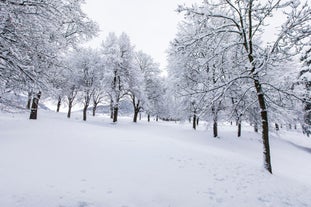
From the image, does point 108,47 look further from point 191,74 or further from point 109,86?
point 191,74

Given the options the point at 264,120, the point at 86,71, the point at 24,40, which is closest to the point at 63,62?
the point at 24,40

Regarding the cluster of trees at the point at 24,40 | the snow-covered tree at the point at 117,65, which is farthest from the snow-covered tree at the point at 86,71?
the cluster of trees at the point at 24,40

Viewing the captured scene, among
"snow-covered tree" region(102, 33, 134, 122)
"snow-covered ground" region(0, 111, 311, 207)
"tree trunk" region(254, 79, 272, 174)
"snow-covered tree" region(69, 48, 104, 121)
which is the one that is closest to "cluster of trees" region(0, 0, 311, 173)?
"tree trunk" region(254, 79, 272, 174)

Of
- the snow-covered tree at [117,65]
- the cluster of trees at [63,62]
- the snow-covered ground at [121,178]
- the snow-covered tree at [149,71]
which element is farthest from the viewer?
the snow-covered tree at [149,71]

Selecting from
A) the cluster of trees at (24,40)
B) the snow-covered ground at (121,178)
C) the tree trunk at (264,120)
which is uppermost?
the cluster of trees at (24,40)

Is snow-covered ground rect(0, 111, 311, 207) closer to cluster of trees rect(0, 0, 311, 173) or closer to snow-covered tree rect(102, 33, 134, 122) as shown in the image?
cluster of trees rect(0, 0, 311, 173)

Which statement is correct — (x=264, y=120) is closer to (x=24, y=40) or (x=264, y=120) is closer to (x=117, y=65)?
(x=24, y=40)

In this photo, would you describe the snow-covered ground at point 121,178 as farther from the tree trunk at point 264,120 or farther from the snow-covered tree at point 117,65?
the snow-covered tree at point 117,65

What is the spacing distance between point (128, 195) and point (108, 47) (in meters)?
20.9

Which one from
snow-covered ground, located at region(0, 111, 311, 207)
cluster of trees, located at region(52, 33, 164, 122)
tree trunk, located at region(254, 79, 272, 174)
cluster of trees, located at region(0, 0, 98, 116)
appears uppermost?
cluster of trees, located at region(52, 33, 164, 122)

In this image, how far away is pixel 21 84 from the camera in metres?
6.17

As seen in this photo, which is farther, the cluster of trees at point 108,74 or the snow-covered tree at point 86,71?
the snow-covered tree at point 86,71

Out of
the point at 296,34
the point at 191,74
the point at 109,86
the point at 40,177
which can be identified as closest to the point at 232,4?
the point at 296,34

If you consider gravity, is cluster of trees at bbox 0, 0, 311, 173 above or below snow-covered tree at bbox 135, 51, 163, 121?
below
